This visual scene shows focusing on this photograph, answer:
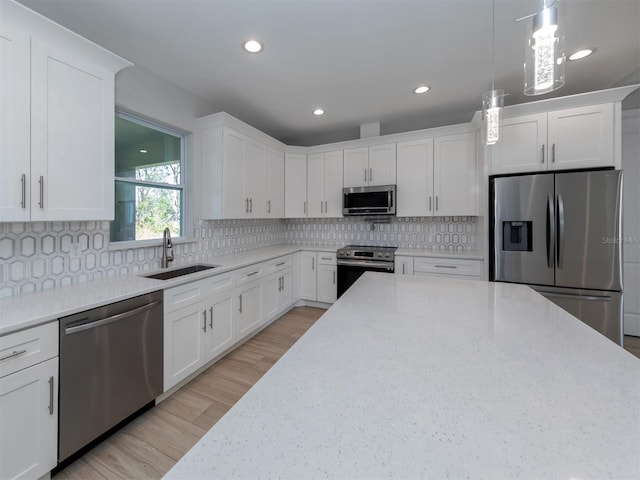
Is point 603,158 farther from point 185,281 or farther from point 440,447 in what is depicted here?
point 185,281

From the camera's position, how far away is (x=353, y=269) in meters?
3.73

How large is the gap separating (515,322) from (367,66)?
7.65ft

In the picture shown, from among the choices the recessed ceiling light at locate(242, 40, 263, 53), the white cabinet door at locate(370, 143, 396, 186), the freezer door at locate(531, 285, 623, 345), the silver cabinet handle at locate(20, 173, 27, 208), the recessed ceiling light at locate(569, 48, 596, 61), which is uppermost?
the recessed ceiling light at locate(569, 48, 596, 61)

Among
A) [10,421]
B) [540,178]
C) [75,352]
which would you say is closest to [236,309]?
[75,352]

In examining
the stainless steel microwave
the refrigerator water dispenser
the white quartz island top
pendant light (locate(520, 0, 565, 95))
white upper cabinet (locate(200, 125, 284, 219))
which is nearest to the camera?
the white quartz island top

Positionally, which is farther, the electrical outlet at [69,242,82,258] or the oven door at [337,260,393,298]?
the oven door at [337,260,393,298]

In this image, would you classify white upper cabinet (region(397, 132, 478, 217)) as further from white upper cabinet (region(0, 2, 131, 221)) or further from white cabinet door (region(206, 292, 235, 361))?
white upper cabinet (region(0, 2, 131, 221))

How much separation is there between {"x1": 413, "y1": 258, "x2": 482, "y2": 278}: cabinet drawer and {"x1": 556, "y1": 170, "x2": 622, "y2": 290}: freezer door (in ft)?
2.37

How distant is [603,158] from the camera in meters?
2.47

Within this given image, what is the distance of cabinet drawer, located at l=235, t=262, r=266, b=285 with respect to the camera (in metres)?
2.78

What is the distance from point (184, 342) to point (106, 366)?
589 millimetres

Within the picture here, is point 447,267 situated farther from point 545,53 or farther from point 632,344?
point 545,53

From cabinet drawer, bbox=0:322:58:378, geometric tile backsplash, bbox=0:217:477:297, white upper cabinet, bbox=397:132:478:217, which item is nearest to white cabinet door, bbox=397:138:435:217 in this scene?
white upper cabinet, bbox=397:132:478:217

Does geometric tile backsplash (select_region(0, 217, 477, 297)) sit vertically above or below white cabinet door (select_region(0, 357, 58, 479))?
above
